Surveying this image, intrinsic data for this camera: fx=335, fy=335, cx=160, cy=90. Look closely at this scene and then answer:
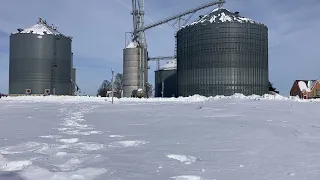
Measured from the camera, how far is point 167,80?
74688mm

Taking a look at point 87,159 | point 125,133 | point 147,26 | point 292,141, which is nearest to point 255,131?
point 292,141

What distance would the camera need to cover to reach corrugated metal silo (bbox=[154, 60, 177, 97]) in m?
73.0

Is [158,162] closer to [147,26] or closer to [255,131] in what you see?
[255,131]

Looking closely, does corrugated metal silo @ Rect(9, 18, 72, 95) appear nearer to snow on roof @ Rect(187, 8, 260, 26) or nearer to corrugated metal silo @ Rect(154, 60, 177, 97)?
corrugated metal silo @ Rect(154, 60, 177, 97)

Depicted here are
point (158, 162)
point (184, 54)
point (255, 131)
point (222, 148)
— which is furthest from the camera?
point (184, 54)

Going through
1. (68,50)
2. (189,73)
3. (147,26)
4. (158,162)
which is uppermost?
(147,26)

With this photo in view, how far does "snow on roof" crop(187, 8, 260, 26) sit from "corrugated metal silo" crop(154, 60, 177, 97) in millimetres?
18335

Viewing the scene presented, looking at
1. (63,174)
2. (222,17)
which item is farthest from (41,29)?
(63,174)

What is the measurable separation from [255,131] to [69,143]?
18.8ft

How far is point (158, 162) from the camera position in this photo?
6.47 meters

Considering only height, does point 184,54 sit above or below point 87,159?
above

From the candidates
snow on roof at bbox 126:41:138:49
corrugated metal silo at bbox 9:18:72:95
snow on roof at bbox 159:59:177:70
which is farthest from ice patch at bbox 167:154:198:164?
snow on roof at bbox 159:59:177:70

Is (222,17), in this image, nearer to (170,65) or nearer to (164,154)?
(170,65)

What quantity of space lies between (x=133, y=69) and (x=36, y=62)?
1769 cm
